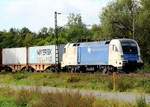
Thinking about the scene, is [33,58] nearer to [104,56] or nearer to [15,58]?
[15,58]

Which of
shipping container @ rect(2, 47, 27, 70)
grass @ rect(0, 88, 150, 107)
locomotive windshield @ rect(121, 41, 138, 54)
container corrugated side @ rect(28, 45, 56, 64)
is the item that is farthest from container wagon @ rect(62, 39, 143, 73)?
grass @ rect(0, 88, 150, 107)

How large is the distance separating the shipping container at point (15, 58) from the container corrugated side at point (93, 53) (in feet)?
52.1

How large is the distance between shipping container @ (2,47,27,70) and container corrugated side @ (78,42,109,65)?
625 inches

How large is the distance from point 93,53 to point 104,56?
5.68ft

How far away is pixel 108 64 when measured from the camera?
4653 centimetres

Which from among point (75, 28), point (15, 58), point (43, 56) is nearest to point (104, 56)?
point (43, 56)

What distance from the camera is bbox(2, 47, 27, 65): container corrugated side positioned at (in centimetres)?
6669

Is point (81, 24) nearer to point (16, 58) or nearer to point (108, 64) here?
point (16, 58)

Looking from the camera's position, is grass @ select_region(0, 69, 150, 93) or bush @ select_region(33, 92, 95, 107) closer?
bush @ select_region(33, 92, 95, 107)

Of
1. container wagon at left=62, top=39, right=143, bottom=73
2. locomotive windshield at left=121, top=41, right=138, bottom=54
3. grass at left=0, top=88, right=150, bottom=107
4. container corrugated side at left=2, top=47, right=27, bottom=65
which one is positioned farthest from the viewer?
container corrugated side at left=2, top=47, right=27, bottom=65

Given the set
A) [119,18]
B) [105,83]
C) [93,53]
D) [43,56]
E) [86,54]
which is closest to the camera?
[105,83]

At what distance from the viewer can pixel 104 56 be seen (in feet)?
157

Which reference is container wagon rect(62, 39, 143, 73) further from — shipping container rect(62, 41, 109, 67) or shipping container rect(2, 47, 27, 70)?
shipping container rect(2, 47, 27, 70)

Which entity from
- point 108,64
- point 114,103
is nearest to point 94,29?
point 108,64
